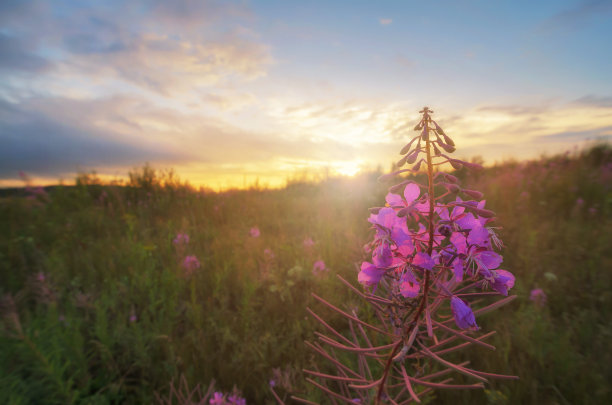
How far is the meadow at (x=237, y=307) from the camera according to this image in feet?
6.48

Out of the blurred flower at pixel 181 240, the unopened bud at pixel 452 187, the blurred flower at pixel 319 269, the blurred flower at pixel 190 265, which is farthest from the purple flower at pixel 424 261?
the blurred flower at pixel 181 240

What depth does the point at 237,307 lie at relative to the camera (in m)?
2.76

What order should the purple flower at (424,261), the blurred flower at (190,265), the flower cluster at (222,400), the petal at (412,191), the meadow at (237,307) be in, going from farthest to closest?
1. the blurred flower at (190,265)
2. the meadow at (237,307)
3. the flower cluster at (222,400)
4. the petal at (412,191)
5. the purple flower at (424,261)

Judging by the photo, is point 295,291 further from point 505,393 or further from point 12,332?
point 12,332

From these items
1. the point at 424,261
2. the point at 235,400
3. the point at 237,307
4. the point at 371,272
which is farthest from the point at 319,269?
the point at 424,261

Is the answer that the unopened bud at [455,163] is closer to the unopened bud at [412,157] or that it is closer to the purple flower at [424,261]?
the unopened bud at [412,157]

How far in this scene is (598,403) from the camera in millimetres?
1796

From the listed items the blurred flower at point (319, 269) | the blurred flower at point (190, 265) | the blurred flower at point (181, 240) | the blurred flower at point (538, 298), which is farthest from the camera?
the blurred flower at point (181, 240)

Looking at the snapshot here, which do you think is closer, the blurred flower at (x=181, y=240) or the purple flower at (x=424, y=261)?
the purple flower at (x=424, y=261)

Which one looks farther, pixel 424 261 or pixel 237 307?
pixel 237 307

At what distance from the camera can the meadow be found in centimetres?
197

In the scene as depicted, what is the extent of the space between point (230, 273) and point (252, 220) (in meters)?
2.68

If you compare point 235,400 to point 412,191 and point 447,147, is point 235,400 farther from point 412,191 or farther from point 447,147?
point 447,147

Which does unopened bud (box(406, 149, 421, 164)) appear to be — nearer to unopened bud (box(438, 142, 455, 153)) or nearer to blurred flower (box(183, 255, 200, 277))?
unopened bud (box(438, 142, 455, 153))
